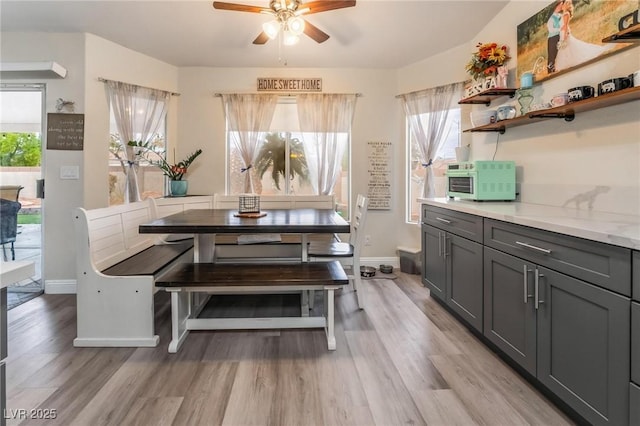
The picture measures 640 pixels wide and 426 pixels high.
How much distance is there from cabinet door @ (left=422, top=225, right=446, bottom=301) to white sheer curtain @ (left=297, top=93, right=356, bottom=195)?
1.51 m

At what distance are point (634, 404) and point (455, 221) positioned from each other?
1.50 meters

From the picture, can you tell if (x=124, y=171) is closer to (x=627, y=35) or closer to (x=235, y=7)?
(x=235, y=7)

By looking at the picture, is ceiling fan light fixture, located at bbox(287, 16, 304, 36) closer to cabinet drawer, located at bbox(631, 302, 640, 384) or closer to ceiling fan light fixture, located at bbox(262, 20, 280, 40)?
ceiling fan light fixture, located at bbox(262, 20, 280, 40)

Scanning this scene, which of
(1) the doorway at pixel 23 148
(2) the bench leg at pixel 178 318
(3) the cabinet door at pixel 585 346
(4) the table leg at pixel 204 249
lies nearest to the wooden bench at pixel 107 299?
(2) the bench leg at pixel 178 318

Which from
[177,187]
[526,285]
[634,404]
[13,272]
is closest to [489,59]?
[526,285]

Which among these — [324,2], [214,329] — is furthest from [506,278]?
[324,2]

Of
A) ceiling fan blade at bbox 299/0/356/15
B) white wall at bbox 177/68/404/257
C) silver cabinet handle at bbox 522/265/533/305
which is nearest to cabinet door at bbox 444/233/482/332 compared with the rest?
silver cabinet handle at bbox 522/265/533/305

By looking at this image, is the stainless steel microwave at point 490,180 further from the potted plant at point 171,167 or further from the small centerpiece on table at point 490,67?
the potted plant at point 171,167

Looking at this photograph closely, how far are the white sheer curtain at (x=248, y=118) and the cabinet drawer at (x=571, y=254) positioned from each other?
10.0 ft

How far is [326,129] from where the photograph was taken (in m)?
4.22

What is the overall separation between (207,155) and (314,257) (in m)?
2.25

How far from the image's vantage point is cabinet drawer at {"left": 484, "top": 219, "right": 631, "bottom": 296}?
124 centimetres

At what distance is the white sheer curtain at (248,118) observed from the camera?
420 centimetres

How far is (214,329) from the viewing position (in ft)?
8.00
